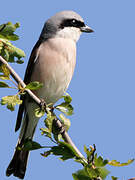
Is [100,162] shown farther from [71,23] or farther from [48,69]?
[71,23]

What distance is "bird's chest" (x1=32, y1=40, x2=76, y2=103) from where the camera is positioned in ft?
15.3

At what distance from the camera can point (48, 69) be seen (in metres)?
4.65

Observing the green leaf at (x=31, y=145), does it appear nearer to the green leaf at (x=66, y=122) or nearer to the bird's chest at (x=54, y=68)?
the green leaf at (x=66, y=122)

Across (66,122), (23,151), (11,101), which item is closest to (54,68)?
(23,151)

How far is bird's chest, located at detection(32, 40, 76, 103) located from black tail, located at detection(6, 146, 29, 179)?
34.6 inches

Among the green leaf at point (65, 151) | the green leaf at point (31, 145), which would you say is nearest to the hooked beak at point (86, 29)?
the green leaf at point (31, 145)

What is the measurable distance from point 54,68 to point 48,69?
0.27 feet

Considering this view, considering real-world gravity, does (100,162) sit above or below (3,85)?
below

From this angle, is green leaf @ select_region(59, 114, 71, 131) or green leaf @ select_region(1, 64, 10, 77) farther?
green leaf @ select_region(59, 114, 71, 131)

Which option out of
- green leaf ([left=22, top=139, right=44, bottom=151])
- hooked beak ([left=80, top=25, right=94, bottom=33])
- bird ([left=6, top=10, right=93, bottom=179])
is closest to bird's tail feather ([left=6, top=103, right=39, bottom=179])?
bird ([left=6, top=10, right=93, bottom=179])

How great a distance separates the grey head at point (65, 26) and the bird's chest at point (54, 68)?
264mm

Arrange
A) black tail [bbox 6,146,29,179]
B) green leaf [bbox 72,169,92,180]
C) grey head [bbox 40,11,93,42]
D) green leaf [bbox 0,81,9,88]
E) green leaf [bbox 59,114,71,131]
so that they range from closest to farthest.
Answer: green leaf [bbox 72,169,92,180] < green leaf [bbox 0,81,9,88] < green leaf [bbox 59,114,71,131] < black tail [bbox 6,146,29,179] < grey head [bbox 40,11,93,42]

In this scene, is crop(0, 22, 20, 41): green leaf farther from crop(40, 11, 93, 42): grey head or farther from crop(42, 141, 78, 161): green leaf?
crop(40, 11, 93, 42): grey head

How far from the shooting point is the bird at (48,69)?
15.3 ft
